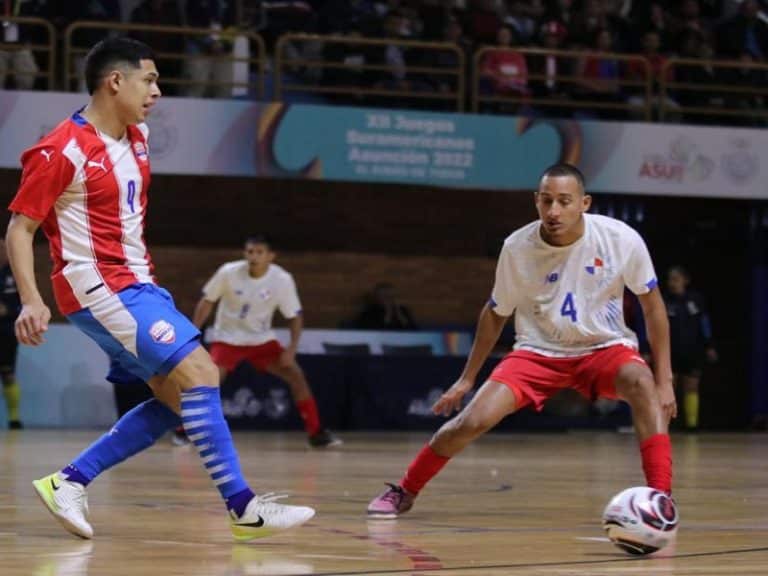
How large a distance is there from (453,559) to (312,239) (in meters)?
16.1

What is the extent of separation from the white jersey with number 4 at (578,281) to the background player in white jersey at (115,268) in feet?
5.66

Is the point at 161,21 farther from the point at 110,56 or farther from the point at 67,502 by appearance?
the point at 67,502

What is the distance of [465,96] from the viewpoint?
20.2 metres

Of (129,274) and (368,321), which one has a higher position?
(129,274)

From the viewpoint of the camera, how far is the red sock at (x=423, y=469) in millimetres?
7727

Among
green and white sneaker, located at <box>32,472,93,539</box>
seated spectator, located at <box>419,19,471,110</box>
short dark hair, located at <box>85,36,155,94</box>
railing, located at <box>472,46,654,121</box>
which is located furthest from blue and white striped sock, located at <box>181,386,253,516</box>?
seated spectator, located at <box>419,19,471,110</box>

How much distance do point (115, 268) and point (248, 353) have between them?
28.7 ft

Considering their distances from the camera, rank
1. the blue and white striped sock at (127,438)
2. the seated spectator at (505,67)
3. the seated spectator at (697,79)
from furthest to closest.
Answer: the seated spectator at (697,79)
the seated spectator at (505,67)
the blue and white striped sock at (127,438)

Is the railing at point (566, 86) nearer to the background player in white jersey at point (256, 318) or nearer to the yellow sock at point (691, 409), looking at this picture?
the yellow sock at point (691, 409)

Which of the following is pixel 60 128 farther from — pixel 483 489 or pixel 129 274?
pixel 483 489

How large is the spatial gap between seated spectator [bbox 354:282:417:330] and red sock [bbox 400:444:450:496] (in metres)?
12.7

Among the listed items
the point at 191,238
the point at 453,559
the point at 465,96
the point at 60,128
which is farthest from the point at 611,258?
the point at 191,238

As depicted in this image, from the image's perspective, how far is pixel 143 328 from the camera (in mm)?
6363

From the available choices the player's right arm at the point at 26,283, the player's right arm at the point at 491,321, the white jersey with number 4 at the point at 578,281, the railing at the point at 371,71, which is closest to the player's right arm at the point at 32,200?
the player's right arm at the point at 26,283
